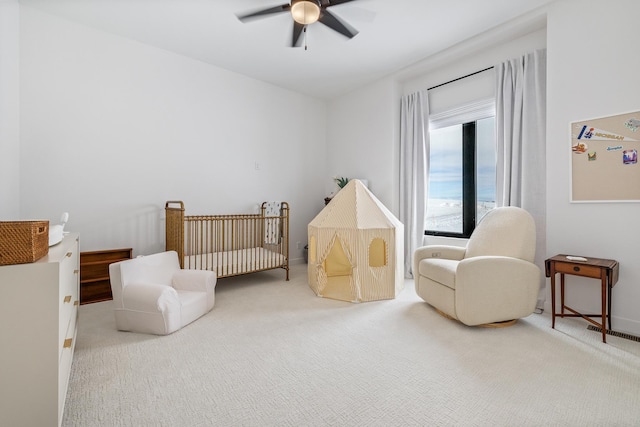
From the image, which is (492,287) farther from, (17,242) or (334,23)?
(17,242)

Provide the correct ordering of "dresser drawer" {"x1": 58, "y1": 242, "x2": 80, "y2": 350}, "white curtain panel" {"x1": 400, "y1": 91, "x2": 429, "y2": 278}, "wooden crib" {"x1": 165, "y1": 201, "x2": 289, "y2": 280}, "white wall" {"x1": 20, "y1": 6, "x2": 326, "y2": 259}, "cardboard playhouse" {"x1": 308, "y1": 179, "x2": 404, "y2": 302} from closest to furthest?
1. "dresser drawer" {"x1": 58, "y1": 242, "x2": 80, "y2": 350}
2. "white wall" {"x1": 20, "y1": 6, "x2": 326, "y2": 259}
3. "cardboard playhouse" {"x1": 308, "y1": 179, "x2": 404, "y2": 302}
4. "wooden crib" {"x1": 165, "y1": 201, "x2": 289, "y2": 280}
5. "white curtain panel" {"x1": 400, "y1": 91, "x2": 429, "y2": 278}

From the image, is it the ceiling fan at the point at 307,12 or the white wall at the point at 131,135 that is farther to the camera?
the white wall at the point at 131,135

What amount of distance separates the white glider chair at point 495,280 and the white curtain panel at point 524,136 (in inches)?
19.6

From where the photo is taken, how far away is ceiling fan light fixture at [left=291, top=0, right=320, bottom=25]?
241cm

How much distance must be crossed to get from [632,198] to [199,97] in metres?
4.99

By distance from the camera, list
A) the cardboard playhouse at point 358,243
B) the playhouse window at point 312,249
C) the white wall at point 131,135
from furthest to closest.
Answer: the playhouse window at point 312,249 < the cardboard playhouse at point 358,243 < the white wall at point 131,135

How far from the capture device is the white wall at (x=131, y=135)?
3033mm

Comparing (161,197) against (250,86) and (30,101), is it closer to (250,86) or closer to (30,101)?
(30,101)

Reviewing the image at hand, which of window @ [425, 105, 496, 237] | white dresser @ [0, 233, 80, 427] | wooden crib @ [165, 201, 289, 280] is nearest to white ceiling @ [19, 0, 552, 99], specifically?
window @ [425, 105, 496, 237]

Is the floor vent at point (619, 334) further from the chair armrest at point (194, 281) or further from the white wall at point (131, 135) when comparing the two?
the white wall at point (131, 135)

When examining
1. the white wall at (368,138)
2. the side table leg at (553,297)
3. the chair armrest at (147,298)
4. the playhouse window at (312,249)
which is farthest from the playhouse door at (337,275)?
the side table leg at (553,297)

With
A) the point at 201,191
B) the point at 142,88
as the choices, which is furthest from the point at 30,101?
the point at 201,191

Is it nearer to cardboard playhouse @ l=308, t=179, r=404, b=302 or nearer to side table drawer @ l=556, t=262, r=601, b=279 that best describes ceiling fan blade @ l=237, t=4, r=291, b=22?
cardboard playhouse @ l=308, t=179, r=404, b=302

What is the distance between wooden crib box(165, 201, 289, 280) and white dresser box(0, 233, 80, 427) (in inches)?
84.2
